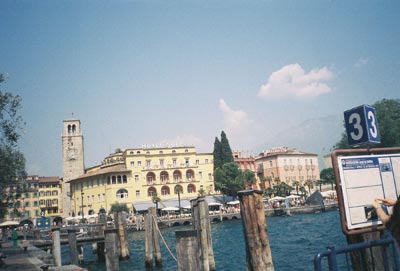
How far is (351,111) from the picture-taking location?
4863 mm

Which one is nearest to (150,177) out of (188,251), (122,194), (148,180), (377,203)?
(148,180)

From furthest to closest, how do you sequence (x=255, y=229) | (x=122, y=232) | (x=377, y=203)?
(x=122, y=232), (x=255, y=229), (x=377, y=203)

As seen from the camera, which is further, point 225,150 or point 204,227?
point 225,150

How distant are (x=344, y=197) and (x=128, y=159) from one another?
69.1 m

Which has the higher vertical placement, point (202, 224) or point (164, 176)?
point (164, 176)

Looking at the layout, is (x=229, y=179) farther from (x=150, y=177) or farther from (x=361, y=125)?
(x=361, y=125)

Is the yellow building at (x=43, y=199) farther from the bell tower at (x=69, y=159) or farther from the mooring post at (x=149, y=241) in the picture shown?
the mooring post at (x=149, y=241)

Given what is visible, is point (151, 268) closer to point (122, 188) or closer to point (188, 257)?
point (188, 257)

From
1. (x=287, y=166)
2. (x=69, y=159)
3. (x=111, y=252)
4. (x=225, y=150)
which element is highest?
(x=69, y=159)

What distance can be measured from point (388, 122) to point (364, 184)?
56.8 m

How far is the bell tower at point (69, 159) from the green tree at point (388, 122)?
181ft

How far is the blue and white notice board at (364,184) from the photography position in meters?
4.38

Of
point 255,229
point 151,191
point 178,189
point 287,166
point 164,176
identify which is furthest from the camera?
point 287,166

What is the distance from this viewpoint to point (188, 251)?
28.5ft
